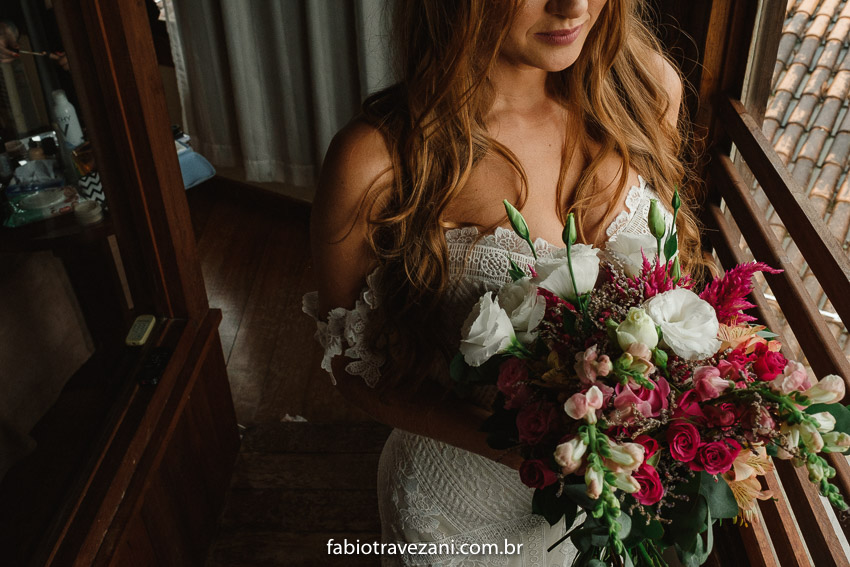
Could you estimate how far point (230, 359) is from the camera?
116 inches

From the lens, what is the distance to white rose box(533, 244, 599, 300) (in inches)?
35.8

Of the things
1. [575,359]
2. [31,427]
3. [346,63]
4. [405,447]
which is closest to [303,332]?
[346,63]

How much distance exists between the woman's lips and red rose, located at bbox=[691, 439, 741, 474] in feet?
1.95

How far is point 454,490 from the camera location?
1.29 meters

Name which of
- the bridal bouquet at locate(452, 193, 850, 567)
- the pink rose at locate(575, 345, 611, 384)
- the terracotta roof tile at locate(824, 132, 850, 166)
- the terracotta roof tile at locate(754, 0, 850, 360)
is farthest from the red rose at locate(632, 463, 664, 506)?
the terracotta roof tile at locate(824, 132, 850, 166)

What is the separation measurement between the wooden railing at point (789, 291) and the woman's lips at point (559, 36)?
1.98ft

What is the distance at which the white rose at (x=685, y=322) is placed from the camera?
2.64 ft

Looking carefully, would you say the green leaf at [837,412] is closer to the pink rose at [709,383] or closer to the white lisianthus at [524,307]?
the pink rose at [709,383]

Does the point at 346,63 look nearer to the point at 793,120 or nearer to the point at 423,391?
the point at 793,120

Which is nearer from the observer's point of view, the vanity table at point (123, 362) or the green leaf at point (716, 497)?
the green leaf at point (716, 497)

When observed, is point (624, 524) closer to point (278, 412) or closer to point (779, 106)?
point (779, 106)

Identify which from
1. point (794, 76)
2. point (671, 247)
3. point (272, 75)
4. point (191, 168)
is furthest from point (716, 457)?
point (272, 75)

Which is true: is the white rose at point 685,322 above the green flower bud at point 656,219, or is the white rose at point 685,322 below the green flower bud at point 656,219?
below

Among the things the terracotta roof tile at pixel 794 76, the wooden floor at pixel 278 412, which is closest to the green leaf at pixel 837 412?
the terracotta roof tile at pixel 794 76
